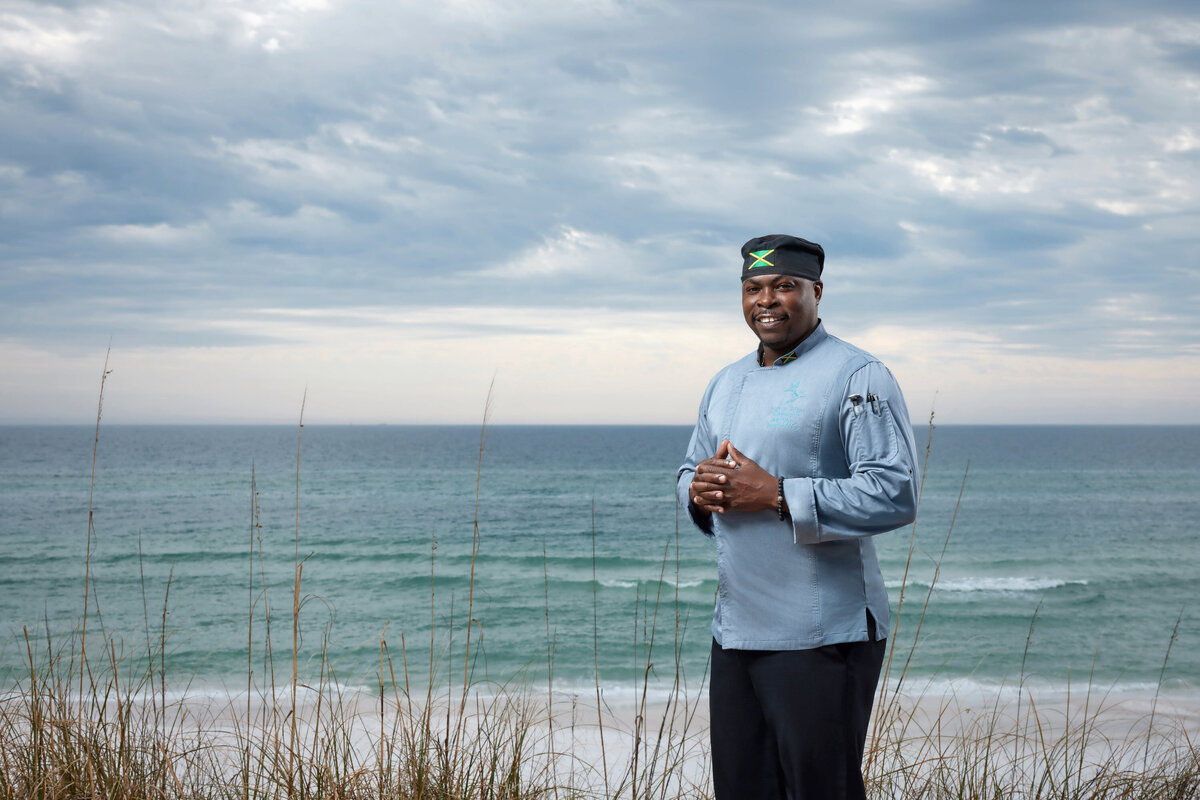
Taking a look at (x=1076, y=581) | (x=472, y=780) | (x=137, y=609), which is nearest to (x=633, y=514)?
(x=1076, y=581)

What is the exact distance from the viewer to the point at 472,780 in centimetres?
263

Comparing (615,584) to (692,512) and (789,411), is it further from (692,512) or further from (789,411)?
(789,411)

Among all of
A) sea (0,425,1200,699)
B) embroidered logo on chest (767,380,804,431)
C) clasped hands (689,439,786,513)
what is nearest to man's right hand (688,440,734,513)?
clasped hands (689,439,786,513)

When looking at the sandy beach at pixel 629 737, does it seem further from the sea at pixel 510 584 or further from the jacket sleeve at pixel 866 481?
the jacket sleeve at pixel 866 481

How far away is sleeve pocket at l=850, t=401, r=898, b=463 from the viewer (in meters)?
1.73

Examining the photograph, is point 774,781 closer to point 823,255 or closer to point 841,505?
point 841,505

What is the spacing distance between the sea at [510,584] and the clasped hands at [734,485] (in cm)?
27

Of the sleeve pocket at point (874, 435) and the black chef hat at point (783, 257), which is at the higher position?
the black chef hat at point (783, 257)

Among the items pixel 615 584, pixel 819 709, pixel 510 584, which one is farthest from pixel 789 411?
pixel 510 584

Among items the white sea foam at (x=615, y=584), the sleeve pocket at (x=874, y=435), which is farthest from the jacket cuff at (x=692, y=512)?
the white sea foam at (x=615, y=584)

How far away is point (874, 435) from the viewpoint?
1.74 meters

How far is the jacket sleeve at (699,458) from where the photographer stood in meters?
2.05

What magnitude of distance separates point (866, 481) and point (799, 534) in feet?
0.59

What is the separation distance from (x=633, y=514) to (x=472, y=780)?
99.7ft
